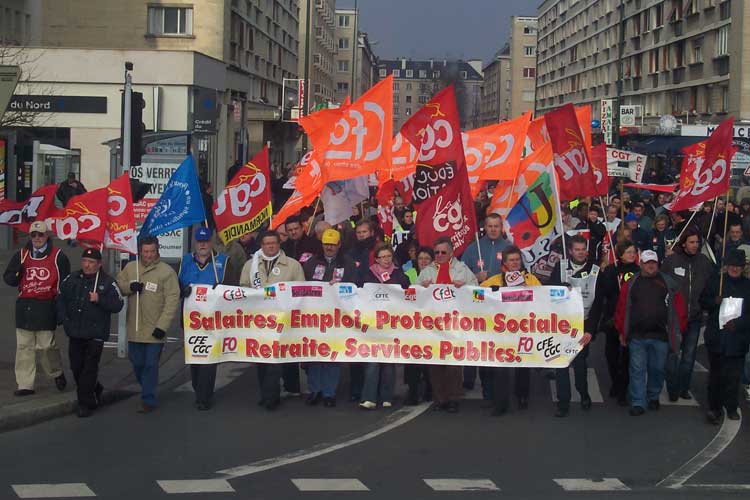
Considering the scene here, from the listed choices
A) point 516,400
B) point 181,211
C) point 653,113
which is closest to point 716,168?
point 516,400

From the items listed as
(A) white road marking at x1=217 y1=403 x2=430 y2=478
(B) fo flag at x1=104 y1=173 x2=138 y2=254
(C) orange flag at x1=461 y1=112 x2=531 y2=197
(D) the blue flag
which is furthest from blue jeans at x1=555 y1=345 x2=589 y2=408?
(C) orange flag at x1=461 y1=112 x2=531 y2=197

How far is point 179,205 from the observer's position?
11.8 m

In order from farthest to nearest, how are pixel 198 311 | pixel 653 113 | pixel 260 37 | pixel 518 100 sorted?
pixel 518 100, pixel 653 113, pixel 260 37, pixel 198 311

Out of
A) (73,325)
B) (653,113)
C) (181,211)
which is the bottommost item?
(73,325)

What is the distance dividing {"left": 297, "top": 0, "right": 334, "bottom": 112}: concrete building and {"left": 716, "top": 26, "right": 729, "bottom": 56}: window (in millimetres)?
31903

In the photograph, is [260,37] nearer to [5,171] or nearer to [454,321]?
[5,171]

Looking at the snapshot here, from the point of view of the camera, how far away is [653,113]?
224 feet

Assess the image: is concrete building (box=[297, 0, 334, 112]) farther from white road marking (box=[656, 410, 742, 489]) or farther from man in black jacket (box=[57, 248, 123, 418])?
white road marking (box=[656, 410, 742, 489])

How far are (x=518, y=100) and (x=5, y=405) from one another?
12275 centimetres

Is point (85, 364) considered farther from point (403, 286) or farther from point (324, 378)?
point (403, 286)

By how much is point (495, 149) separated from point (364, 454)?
9677mm

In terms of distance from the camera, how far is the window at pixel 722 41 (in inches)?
2057

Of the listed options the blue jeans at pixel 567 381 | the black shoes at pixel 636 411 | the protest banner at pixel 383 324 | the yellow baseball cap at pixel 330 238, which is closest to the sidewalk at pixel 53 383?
the protest banner at pixel 383 324

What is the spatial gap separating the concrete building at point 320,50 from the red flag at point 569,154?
6524 cm
